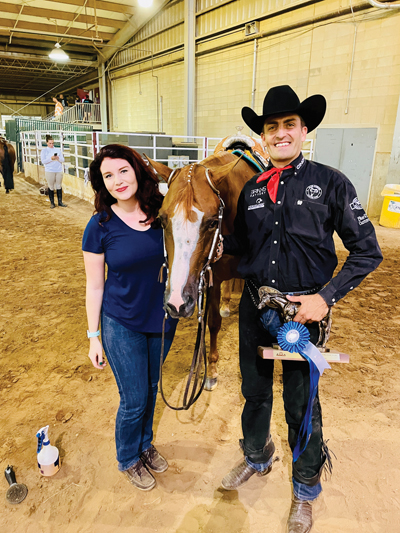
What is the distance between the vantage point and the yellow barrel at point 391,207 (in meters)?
8.02

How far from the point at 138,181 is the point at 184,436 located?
166 centimetres

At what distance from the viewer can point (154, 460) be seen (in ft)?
6.59

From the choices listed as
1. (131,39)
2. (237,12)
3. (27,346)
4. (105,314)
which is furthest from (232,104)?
(105,314)

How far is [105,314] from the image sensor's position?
1.73 meters

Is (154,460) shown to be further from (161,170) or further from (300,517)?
(161,170)

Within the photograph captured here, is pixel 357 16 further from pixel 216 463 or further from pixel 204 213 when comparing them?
pixel 216 463

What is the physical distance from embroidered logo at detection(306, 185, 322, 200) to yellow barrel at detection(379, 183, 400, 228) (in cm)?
777

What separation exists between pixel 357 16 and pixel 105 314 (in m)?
10.2

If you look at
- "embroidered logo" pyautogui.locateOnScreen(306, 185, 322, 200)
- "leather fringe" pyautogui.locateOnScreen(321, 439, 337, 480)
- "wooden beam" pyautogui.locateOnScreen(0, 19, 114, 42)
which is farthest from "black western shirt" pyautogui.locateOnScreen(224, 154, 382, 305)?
"wooden beam" pyautogui.locateOnScreen(0, 19, 114, 42)

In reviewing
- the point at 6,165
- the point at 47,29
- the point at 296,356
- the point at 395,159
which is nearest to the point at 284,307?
the point at 296,356

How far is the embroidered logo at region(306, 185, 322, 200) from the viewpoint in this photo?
1.46 m

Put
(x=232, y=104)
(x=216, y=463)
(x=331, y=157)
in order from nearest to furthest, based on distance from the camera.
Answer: (x=216, y=463), (x=331, y=157), (x=232, y=104)

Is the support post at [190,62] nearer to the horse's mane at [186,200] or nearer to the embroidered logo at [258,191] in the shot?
the horse's mane at [186,200]

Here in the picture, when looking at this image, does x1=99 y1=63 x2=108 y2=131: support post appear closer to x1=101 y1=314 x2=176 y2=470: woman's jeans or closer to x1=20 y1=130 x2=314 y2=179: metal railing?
x1=20 y1=130 x2=314 y2=179: metal railing
